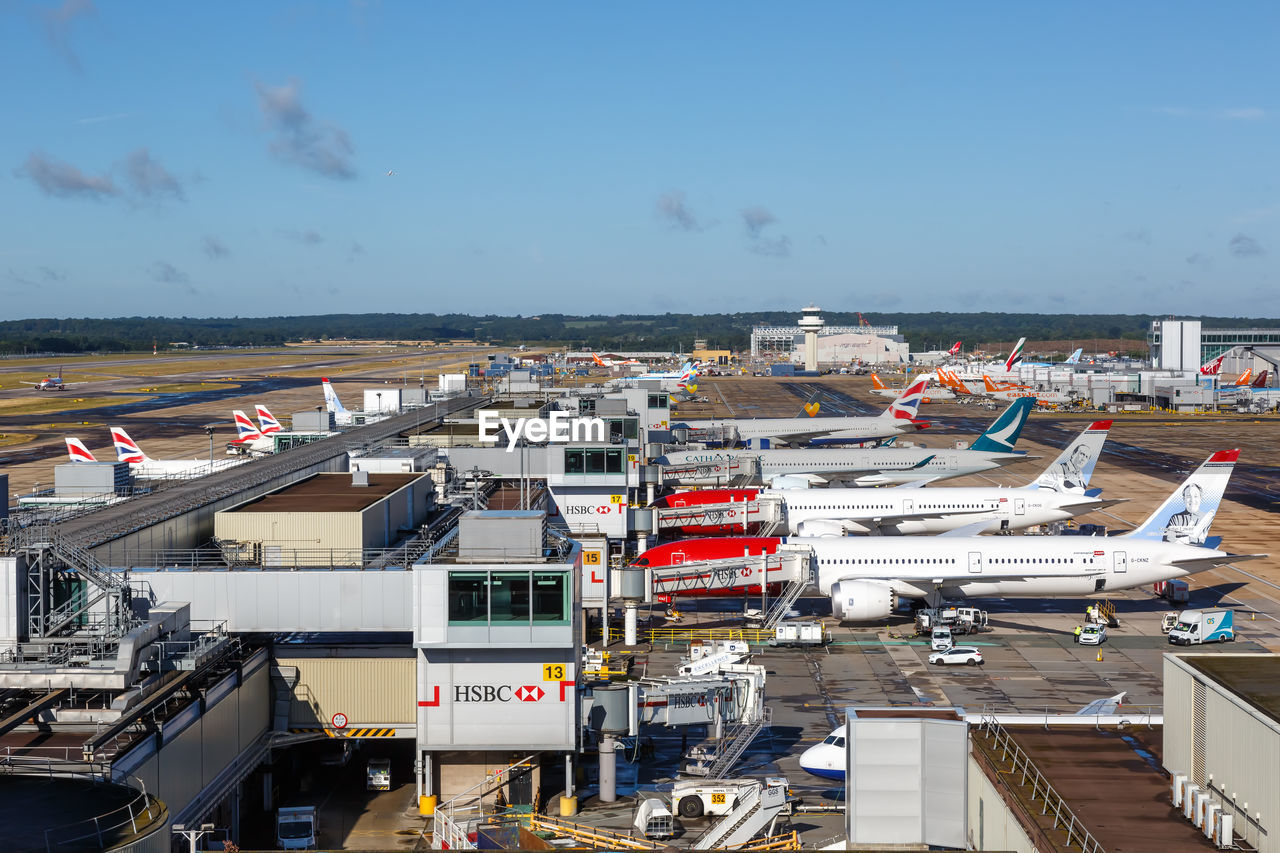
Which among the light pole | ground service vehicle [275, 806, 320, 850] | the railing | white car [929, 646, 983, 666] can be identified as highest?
the railing

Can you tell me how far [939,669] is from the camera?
173ft

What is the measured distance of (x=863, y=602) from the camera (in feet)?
190

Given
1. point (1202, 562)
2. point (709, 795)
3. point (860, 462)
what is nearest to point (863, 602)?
point (1202, 562)

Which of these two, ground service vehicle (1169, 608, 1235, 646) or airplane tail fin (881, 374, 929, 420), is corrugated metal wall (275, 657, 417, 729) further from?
airplane tail fin (881, 374, 929, 420)

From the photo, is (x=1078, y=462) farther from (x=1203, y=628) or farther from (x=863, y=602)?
(x=863, y=602)

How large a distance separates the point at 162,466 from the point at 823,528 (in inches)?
1639

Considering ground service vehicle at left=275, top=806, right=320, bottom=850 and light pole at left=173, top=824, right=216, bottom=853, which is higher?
light pole at left=173, top=824, right=216, bottom=853

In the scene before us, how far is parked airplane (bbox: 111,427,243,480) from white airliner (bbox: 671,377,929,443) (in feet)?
185

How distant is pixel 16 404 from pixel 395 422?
136911 millimetres

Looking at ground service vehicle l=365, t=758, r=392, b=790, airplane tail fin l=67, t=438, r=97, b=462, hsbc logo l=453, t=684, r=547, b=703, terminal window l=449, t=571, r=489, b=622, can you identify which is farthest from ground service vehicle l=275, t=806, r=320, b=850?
airplane tail fin l=67, t=438, r=97, b=462

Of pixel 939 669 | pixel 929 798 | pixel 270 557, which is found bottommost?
pixel 939 669

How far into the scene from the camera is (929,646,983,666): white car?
53250 mm

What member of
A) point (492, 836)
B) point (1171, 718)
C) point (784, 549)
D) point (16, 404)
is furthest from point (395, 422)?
point (16, 404)

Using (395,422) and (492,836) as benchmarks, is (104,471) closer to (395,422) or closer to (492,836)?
(492,836)
